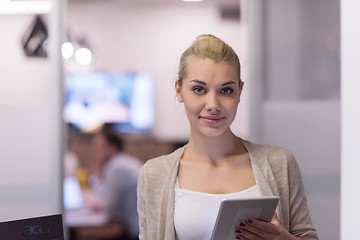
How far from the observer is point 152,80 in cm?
789

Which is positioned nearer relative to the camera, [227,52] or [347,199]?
[347,199]

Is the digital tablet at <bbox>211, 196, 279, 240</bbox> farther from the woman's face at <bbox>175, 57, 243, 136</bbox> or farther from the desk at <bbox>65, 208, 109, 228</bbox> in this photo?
the desk at <bbox>65, 208, 109, 228</bbox>

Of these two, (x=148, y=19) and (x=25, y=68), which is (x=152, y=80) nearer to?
(x=148, y=19)

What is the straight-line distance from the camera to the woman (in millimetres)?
2035

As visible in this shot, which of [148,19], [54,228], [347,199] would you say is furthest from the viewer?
[148,19]

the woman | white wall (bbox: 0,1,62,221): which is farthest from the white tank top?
white wall (bbox: 0,1,62,221)

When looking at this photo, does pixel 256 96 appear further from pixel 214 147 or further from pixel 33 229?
pixel 33 229

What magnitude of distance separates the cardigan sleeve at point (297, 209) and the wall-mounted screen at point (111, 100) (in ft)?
19.1

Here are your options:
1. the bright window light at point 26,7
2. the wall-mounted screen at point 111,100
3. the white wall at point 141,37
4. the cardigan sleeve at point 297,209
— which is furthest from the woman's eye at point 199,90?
the wall-mounted screen at point 111,100

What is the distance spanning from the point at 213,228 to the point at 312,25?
1949 millimetres

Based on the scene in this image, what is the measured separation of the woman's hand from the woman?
3 centimetres

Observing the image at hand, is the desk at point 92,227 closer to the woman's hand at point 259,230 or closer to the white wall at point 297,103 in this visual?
the white wall at point 297,103

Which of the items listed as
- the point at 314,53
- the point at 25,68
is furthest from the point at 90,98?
the point at 314,53

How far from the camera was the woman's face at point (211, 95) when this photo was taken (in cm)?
203
